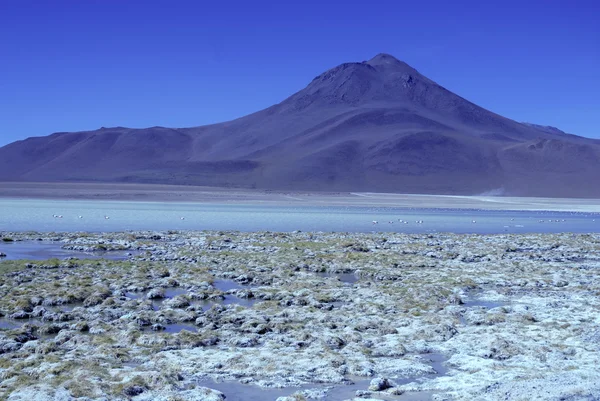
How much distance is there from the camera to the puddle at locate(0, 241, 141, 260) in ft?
71.7

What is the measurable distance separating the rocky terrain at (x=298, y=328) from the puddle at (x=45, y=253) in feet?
4.52

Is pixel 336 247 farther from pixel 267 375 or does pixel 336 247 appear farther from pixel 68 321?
pixel 267 375

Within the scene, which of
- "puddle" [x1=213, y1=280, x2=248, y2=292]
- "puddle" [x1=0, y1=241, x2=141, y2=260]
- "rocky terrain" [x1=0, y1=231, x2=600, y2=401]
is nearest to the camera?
"rocky terrain" [x1=0, y1=231, x2=600, y2=401]

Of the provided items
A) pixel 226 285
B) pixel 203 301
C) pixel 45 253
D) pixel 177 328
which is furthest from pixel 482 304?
pixel 45 253

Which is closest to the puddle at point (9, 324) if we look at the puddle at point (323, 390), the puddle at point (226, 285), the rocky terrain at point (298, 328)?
the rocky terrain at point (298, 328)

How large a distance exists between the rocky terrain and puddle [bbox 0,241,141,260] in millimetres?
1379

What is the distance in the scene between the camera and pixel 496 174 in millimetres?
149500

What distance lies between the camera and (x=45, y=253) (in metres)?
22.8

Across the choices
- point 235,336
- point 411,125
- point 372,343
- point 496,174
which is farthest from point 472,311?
point 411,125

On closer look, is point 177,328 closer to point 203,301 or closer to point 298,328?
point 298,328

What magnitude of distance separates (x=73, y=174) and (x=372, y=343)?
176031mm

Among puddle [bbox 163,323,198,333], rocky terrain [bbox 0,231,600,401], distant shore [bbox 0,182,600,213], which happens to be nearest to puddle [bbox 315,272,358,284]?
rocky terrain [bbox 0,231,600,401]

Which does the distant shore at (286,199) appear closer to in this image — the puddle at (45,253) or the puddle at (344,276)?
the puddle at (45,253)

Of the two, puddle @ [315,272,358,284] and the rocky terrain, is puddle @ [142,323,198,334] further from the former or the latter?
puddle @ [315,272,358,284]
